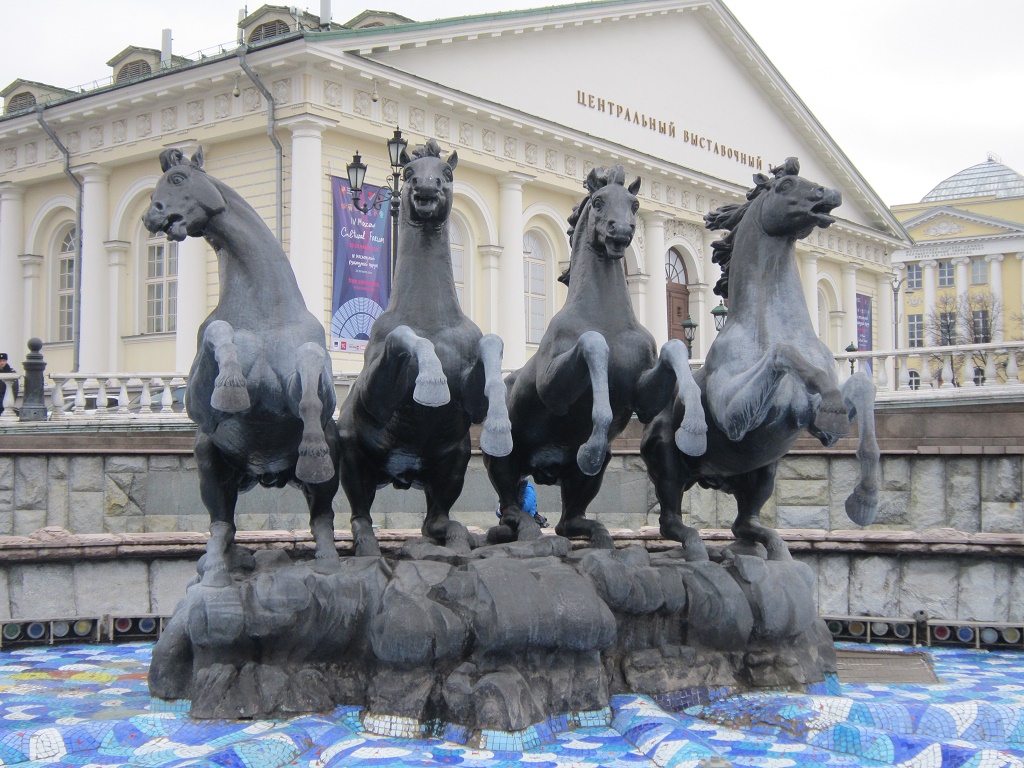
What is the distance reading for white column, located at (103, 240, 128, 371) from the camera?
26.2 m

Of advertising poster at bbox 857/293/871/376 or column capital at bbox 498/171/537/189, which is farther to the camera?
advertising poster at bbox 857/293/871/376

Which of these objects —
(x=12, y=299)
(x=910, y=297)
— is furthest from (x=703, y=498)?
(x=910, y=297)

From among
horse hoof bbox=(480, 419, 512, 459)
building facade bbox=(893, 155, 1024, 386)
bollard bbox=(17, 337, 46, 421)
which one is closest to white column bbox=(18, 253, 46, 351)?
bollard bbox=(17, 337, 46, 421)

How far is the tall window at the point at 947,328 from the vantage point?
2253 inches

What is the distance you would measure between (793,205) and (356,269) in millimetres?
17413

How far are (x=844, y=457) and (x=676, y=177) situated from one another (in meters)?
20.3

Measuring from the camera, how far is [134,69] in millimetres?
29922

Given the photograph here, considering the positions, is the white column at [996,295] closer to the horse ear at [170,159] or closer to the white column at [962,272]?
the white column at [962,272]

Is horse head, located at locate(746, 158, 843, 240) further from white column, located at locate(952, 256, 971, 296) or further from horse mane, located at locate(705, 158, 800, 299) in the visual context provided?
white column, located at locate(952, 256, 971, 296)

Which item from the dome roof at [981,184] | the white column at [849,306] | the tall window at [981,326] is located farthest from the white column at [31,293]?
the dome roof at [981,184]

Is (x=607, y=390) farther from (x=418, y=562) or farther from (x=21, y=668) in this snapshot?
(x=21, y=668)

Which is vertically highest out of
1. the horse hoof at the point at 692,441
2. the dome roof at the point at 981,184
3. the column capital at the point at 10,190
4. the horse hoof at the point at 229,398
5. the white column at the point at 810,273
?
the dome roof at the point at 981,184

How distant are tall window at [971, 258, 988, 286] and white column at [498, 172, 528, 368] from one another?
1756 inches

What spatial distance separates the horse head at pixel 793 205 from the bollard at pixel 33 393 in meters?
12.9
